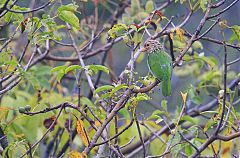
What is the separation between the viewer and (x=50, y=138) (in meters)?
2.77

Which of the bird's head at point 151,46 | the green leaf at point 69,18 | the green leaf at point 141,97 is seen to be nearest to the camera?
the green leaf at point 141,97

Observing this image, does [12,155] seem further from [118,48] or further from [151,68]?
[118,48]

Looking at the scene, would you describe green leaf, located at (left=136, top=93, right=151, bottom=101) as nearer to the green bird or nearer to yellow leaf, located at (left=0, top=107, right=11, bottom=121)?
the green bird

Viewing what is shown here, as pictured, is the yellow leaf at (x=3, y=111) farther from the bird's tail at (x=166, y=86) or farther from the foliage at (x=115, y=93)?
the bird's tail at (x=166, y=86)

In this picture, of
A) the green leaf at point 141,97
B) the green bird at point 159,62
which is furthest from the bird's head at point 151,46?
the green leaf at point 141,97

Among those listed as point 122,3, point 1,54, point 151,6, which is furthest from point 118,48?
point 1,54

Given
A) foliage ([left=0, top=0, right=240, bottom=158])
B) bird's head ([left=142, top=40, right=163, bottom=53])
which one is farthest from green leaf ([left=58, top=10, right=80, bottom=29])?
bird's head ([left=142, top=40, right=163, bottom=53])

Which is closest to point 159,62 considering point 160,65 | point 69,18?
point 160,65

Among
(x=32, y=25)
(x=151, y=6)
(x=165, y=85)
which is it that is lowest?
(x=165, y=85)

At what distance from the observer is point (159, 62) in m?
1.52

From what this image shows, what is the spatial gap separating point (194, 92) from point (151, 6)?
39 centimetres

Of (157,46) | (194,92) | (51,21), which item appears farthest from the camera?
(194,92)

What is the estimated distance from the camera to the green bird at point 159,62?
152 cm

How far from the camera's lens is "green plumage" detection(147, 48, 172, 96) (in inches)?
59.9
